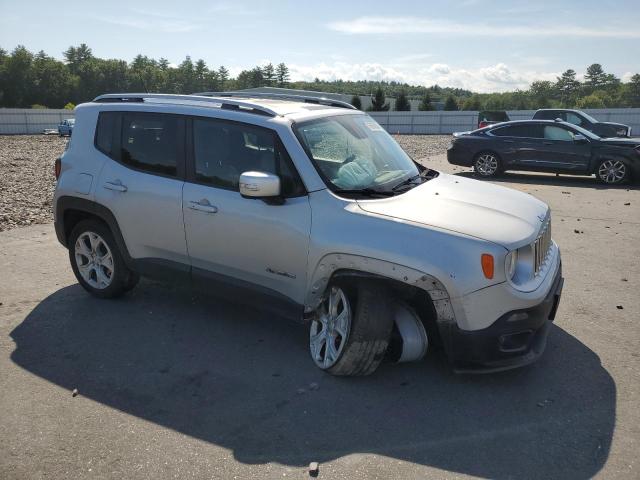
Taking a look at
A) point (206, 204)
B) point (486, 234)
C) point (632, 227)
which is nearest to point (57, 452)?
point (206, 204)

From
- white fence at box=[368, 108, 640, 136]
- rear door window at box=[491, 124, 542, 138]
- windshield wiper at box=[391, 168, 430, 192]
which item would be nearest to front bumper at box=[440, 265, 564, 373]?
windshield wiper at box=[391, 168, 430, 192]

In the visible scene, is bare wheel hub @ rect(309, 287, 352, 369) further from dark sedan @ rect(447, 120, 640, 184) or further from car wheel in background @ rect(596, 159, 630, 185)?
car wheel in background @ rect(596, 159, 630, 185)

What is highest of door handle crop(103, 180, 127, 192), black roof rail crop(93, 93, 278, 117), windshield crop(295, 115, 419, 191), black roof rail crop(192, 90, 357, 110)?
black roof rail crop(192, 90, 357, 110)

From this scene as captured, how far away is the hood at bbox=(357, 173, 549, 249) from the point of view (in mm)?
3645

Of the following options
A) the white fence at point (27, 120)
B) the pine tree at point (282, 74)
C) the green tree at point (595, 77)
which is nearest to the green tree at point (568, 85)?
the green tree at point (595, 77)

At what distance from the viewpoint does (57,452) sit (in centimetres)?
320

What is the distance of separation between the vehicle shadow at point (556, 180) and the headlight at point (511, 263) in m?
10.7

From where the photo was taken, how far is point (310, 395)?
3787 millimetres

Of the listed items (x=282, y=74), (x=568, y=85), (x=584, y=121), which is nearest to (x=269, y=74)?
(x=282, y=74)

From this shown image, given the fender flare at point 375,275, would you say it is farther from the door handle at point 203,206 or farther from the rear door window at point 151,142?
the rear door window at point 151,142

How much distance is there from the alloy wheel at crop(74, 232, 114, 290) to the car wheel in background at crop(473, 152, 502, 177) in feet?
38.2

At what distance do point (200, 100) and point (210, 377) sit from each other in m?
2.42

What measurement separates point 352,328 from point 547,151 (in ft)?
39.2

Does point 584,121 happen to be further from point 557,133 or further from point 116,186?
point 116,186
